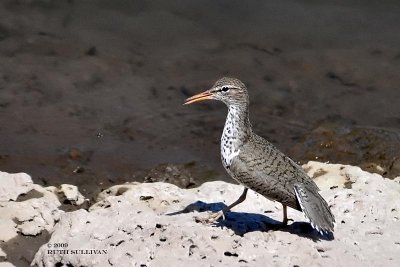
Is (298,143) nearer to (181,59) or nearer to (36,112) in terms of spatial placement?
(181,59)

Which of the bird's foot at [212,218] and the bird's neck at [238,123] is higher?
the bird's neck at [238,123]

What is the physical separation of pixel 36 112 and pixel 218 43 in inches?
119

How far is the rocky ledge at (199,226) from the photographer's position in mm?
6633

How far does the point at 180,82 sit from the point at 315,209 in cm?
481

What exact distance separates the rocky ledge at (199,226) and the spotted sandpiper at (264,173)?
0.76 ft

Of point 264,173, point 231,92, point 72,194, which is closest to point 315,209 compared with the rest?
point 264,173

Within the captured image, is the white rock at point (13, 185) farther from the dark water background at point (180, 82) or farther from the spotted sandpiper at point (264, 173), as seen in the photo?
the spotted sandpiper at point (264, 173)

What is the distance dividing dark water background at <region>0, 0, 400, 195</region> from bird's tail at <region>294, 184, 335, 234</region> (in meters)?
2.39

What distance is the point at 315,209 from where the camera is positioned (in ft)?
22.1

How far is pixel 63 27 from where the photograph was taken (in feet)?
→ 40.1

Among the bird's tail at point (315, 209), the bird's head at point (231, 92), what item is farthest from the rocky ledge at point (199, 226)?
the bird's head at point (231, 92)

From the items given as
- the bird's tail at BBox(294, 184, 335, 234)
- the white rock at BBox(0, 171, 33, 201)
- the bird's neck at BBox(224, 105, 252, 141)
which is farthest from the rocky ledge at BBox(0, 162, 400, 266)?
the bird's neck at BBox(224, 105, 252, 141)

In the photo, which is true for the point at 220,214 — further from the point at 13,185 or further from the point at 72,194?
the point at 13,185

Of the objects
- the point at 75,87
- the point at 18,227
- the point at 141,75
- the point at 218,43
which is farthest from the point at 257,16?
the point at 18,227
